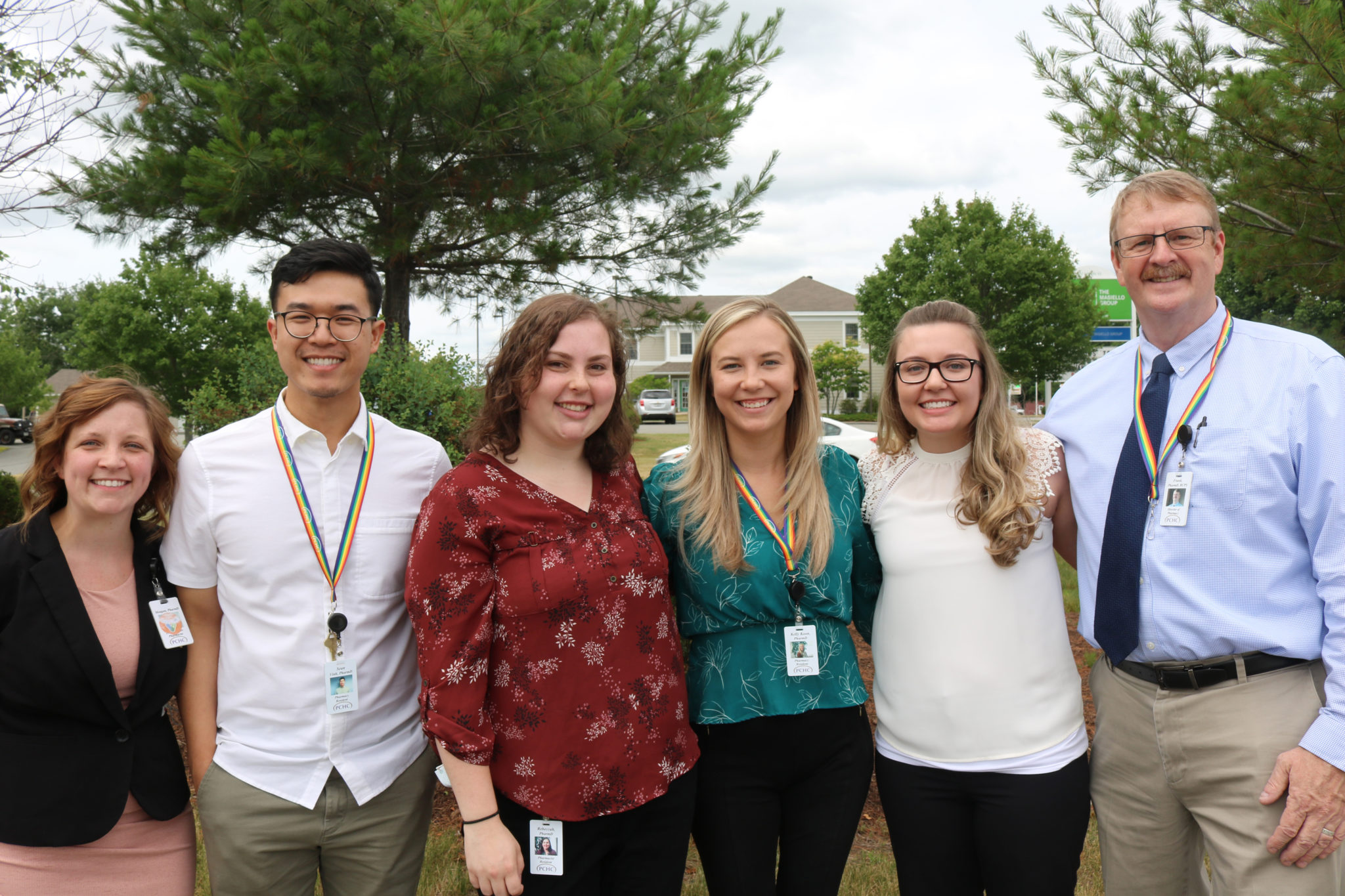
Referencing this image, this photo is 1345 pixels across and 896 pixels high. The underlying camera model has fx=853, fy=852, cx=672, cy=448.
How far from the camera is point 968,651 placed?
94.7 inches

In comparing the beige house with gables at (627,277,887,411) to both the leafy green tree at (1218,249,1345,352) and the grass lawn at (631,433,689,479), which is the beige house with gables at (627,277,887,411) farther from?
the grass lawn at (631,433,689,479)

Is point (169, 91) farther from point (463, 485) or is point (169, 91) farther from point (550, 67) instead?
point (463, 485)

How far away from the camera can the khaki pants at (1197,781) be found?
7.29ft

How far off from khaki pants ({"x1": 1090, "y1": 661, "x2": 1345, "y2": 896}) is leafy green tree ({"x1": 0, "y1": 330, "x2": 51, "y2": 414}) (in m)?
48.4

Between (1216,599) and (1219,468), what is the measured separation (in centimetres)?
35

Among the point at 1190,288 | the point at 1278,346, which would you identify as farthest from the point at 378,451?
the point at 1278,346

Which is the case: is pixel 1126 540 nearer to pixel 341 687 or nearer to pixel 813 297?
pixel 341 687

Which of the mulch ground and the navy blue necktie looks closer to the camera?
the navy blue necktie

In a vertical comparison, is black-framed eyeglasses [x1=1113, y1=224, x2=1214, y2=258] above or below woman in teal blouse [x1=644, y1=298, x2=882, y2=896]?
above

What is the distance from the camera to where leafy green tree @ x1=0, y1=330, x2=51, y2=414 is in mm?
39250

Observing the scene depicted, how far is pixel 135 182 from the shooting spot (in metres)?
7.38

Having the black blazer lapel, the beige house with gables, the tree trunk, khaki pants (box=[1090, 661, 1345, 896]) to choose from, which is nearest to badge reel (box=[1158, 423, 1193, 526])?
khaki pants (box=[1090, 661, 1345, 896])

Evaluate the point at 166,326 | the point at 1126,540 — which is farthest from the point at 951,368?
the point at 166,326

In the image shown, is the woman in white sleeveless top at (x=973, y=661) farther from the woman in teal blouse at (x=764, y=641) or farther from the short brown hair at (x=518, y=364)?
the short brown hair at (x=518, y=364)
